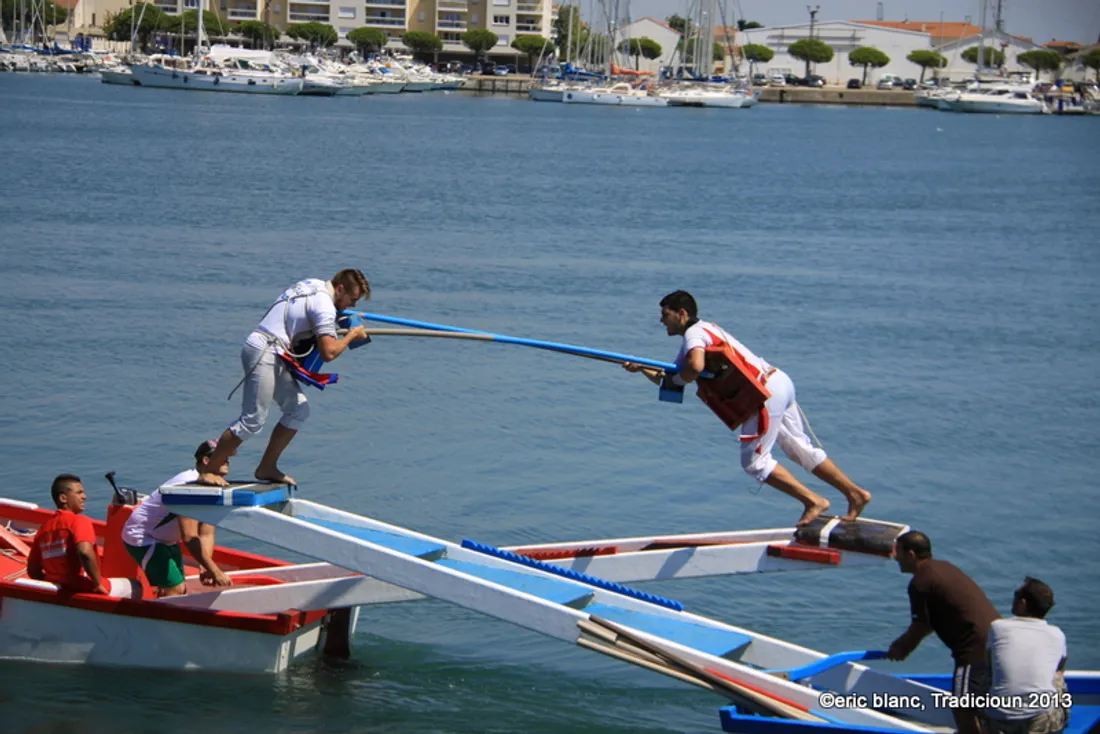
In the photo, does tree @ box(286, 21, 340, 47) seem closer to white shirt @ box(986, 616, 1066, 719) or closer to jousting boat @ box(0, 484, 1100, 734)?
jousting boat @ box(0, 484, 1100, 734)

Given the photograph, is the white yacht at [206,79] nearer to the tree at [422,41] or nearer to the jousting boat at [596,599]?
the tree at [422,41]

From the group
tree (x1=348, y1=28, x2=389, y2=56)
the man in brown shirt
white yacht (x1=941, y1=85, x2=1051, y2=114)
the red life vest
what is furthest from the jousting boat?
tree (x1=348, y1=28, x2=389, y2=56)

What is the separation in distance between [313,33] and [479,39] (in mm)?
20571

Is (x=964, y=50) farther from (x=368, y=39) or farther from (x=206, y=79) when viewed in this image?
(x=206, y=79)

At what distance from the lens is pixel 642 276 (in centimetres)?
3359

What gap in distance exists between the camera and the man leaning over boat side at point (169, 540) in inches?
424

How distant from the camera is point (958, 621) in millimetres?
8680

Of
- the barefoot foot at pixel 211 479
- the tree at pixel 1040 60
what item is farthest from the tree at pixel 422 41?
the barefoot foot at pixel 211 479

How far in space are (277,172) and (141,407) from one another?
3756 cm

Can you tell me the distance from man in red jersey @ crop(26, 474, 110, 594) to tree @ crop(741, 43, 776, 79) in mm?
186208

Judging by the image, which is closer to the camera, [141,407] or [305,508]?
[305,508]

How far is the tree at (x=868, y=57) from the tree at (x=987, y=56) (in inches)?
479

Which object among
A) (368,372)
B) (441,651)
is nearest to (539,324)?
(368,372)

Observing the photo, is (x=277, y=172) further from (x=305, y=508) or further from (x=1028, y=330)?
(x=305, y=508)
